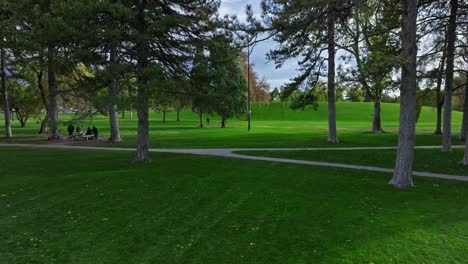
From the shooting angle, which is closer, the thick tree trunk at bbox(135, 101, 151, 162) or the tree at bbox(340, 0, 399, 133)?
the tree at bbox(340, 0, 399, 133)

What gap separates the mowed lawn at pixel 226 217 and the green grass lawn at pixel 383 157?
227 centimetres

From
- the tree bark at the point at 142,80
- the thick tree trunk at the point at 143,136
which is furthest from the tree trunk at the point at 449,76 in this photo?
the thick tree trunk at the point at 143,136

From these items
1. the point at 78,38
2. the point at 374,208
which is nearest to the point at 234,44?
the point at 78,38

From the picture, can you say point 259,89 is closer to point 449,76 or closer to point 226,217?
point 449,76

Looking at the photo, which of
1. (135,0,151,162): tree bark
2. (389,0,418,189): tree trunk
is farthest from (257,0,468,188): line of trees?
(135,0,151,162): tree bark

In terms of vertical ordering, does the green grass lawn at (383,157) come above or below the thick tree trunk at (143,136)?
below

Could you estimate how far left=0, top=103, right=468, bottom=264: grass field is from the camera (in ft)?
19.1

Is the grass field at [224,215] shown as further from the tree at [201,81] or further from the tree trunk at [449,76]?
the tree trunk at [449,76]

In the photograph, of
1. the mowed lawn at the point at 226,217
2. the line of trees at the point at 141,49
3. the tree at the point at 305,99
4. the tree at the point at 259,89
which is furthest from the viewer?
the tree at the point at 259,89

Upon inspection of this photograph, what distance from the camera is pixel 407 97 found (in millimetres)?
10164

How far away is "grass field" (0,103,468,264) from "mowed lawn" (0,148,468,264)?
0.02 metres

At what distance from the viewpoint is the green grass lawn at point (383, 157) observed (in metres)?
13.8

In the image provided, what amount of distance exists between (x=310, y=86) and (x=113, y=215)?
1670cm

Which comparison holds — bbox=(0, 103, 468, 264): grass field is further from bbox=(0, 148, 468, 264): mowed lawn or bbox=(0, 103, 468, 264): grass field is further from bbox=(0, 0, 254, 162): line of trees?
bbox=(0, 0, 254, 162): line of trees
